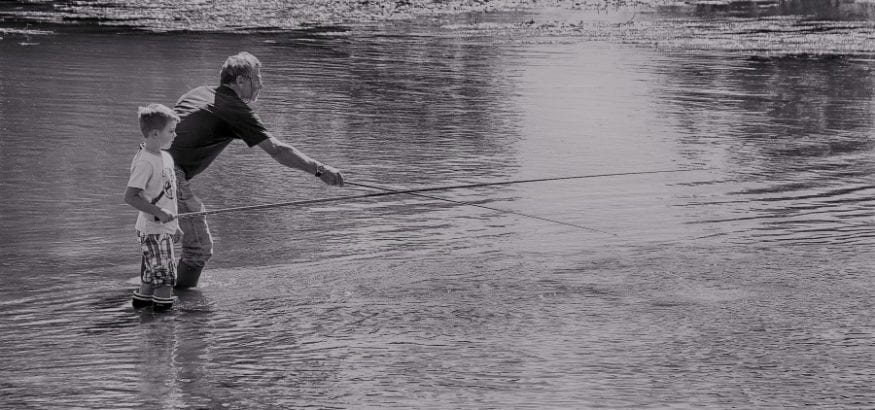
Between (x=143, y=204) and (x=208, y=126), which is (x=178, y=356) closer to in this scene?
(x=143, y=204)

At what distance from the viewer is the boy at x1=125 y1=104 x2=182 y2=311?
6516 mm

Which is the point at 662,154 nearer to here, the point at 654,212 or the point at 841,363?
the point at 654,212

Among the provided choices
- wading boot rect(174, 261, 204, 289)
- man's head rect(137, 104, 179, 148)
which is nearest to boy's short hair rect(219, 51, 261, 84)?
man's head rect(137, 104, 179, 148)

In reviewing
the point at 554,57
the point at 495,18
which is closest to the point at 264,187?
the point at 554,57

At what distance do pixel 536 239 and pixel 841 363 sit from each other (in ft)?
9.31

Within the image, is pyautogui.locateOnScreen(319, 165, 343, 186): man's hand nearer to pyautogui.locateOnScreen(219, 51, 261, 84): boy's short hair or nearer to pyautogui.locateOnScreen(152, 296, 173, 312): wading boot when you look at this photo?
pyautogui.locateOnScreen(219, 51, 261, 84): boy's short hair

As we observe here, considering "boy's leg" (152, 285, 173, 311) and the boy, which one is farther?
"boy's leg" (152, 285, 173, 311)

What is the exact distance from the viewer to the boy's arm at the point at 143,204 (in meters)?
6.51

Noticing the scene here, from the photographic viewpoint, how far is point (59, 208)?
915 centimetres

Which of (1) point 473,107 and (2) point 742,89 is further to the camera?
(2) point 742,89

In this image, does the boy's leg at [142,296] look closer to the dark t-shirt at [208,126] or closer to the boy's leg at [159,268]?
the boy's leg at [159,268]

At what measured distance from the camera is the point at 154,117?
6.48 m

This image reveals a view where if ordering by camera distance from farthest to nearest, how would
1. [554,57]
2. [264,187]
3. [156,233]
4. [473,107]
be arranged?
[554,57] → [473,107] → [264,187] → [156,233]

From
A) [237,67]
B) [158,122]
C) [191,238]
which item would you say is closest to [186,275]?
[191,238]
